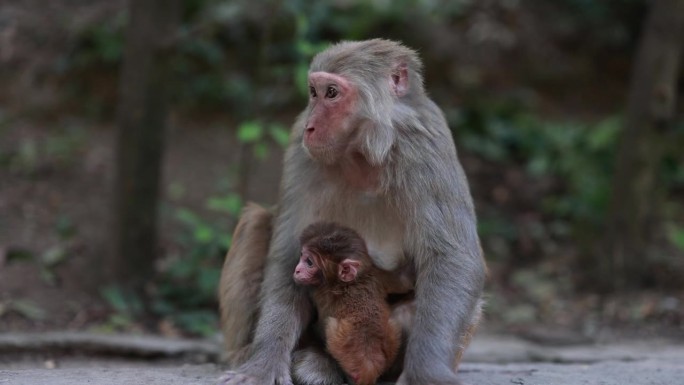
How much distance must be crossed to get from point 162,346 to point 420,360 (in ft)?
11.8

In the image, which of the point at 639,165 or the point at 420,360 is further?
the point at 639,165

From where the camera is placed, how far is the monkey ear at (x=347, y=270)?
5117 mm

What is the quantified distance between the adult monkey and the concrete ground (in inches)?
24.5

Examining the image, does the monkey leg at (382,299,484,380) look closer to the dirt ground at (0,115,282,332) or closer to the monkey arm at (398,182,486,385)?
the monkey arm at (398,182,486,385)

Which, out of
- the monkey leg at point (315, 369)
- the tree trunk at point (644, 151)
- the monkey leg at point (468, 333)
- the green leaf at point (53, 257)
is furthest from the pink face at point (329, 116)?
the tree trunk at point (644, 151)

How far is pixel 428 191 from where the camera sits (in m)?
5.27

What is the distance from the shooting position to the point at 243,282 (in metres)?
5.89

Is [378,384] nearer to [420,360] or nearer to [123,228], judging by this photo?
[420,360]

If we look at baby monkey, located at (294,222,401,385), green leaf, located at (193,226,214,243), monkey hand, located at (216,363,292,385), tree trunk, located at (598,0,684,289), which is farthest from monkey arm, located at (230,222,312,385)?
tree trunk, located at (598,0,684,289)

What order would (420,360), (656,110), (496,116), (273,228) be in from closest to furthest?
(420,360)
(273,228)
(656,110)
(496,116)

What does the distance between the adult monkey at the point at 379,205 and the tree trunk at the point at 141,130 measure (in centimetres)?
387

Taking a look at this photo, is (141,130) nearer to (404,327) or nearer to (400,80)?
(400,80)

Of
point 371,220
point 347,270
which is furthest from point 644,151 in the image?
point 347,270

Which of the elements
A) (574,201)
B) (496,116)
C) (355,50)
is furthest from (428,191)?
(496,116)
